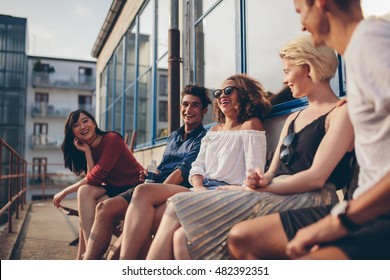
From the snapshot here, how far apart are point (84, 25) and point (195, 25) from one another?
5.63 feet

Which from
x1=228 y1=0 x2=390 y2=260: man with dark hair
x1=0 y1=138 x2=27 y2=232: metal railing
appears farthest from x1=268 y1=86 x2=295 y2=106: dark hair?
x1=0 y1=138 x2=27 y2=232: metal railing

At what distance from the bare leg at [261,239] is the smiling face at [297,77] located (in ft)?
2.63

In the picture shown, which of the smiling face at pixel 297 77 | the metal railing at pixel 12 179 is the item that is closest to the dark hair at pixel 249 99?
the smiling face at pixel 297 77

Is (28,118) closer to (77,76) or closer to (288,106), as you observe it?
(77,76)

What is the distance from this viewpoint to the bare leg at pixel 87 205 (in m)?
2.59

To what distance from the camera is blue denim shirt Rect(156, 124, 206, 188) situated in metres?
2.66

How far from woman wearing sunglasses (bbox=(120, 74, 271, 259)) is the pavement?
75.2 inches

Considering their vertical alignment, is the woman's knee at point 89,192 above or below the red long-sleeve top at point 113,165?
below

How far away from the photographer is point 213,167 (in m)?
2.28

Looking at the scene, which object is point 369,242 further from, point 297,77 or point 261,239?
point 297,77

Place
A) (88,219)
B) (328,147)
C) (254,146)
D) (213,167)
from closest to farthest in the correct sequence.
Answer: (328,147), (254,146), (213,167), (88,219)

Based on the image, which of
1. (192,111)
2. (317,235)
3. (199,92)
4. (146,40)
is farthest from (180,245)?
(146,40)

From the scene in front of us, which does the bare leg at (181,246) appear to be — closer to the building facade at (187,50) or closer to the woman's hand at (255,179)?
the woman's hand at (255,179)
